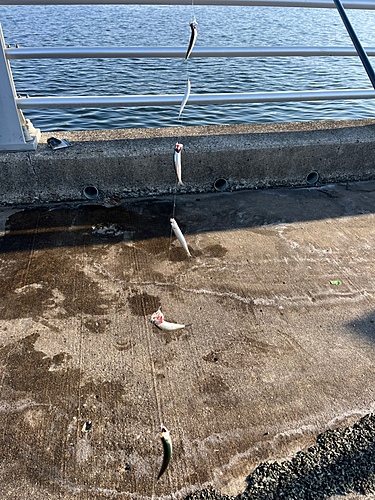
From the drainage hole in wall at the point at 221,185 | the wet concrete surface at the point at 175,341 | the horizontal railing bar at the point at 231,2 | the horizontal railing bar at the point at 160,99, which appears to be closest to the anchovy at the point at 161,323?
the wet concrete surface at the point at 175,341

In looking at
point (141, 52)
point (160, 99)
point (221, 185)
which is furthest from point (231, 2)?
point (221, 185)

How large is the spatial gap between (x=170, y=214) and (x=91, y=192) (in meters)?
1.01

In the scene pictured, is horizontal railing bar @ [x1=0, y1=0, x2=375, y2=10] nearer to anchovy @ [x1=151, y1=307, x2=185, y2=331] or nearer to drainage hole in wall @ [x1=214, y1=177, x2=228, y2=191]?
drainage hole in wall @ [x1=214, y1=177, x2=228, y2=191]

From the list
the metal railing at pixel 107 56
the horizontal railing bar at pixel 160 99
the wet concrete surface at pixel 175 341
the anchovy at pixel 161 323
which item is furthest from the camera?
the horizontal railing bar at pixel 160 99

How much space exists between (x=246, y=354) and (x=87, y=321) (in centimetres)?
128

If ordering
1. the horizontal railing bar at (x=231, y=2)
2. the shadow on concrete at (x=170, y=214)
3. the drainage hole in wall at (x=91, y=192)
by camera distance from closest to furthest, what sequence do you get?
the horizontal railing bar at (x=231, y=2)
the shadow on concrete at (x=170, y=214)
the drainage hole in wall at (x=91, y=192)

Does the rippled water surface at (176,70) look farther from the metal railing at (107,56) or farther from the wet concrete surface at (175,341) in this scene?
the wet concrete surface at (175,341)

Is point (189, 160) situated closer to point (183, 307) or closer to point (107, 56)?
point (107, 56)

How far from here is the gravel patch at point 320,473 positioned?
6.70 ft

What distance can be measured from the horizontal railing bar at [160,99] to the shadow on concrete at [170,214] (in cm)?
110

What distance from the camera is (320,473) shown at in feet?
6.98

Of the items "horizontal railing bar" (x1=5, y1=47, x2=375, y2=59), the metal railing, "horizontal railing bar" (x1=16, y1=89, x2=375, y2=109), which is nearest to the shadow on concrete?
the metal railing

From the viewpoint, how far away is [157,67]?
14.1 m

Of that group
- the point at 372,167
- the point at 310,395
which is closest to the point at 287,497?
the point at 310,395
